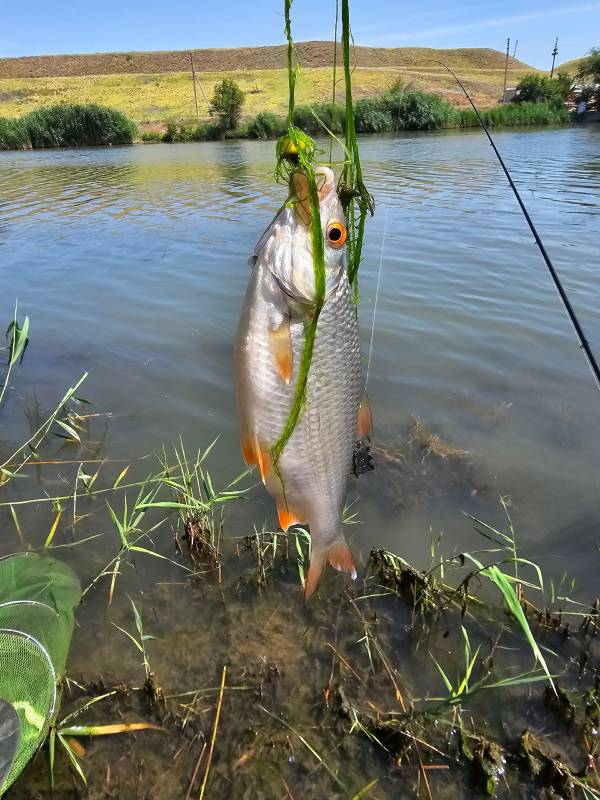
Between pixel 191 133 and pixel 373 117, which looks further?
pixel 191 133

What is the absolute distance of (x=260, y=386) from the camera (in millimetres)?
2084

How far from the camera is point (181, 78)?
83812 mm

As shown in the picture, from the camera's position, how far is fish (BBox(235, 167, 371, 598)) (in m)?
1.95

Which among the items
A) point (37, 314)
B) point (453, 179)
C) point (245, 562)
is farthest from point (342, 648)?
point (453, 179)

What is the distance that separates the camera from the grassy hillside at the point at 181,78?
207ft

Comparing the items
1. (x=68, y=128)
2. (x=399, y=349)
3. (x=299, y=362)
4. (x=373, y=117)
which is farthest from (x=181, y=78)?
(x=299, y=362)

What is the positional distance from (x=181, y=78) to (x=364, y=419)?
98.2m

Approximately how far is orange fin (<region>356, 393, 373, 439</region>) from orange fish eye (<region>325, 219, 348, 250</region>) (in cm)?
75

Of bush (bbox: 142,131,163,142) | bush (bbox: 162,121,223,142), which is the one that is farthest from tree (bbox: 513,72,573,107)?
bush (bbox: 142,131,163,142)

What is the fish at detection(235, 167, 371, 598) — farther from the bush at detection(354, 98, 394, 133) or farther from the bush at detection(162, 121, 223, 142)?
the bush at detection(162, 121, 223, 142)

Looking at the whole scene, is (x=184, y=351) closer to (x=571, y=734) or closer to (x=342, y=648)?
(x=342, y=648)

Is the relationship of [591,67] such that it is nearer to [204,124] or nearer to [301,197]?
[204,124]

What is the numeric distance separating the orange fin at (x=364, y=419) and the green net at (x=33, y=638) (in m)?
1.86

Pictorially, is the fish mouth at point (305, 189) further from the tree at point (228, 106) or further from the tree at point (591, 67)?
the tree at point (591, 67)
